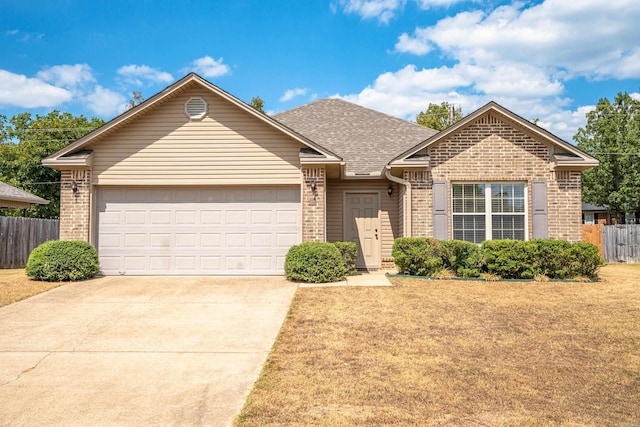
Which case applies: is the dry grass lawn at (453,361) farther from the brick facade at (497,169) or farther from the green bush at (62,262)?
the green bush at (62,262)

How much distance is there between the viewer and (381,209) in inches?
561

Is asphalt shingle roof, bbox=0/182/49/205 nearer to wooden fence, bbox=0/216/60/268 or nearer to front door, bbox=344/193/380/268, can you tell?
wooden fence, bbox=0/216/60/268

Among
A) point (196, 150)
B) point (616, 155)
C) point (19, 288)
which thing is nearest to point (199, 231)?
point (196, 150)

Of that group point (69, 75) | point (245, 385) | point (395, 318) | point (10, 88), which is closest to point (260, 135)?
point (395, 318)

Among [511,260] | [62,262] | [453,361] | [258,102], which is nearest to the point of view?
[453,361]

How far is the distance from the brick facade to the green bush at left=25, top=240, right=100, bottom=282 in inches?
330

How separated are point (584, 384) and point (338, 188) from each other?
10130mm

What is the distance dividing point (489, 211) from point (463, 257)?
1864 mm

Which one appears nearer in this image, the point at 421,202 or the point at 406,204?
the point at 421,202

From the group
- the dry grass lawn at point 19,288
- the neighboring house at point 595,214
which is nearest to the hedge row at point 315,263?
the dry grass lawn at point 19,288

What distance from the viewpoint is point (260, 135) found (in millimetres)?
12062

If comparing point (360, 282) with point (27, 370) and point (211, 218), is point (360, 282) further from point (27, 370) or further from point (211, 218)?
point (27, 370)

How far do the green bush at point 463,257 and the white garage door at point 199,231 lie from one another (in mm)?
3792

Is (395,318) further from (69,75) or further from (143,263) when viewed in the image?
(69,75)
